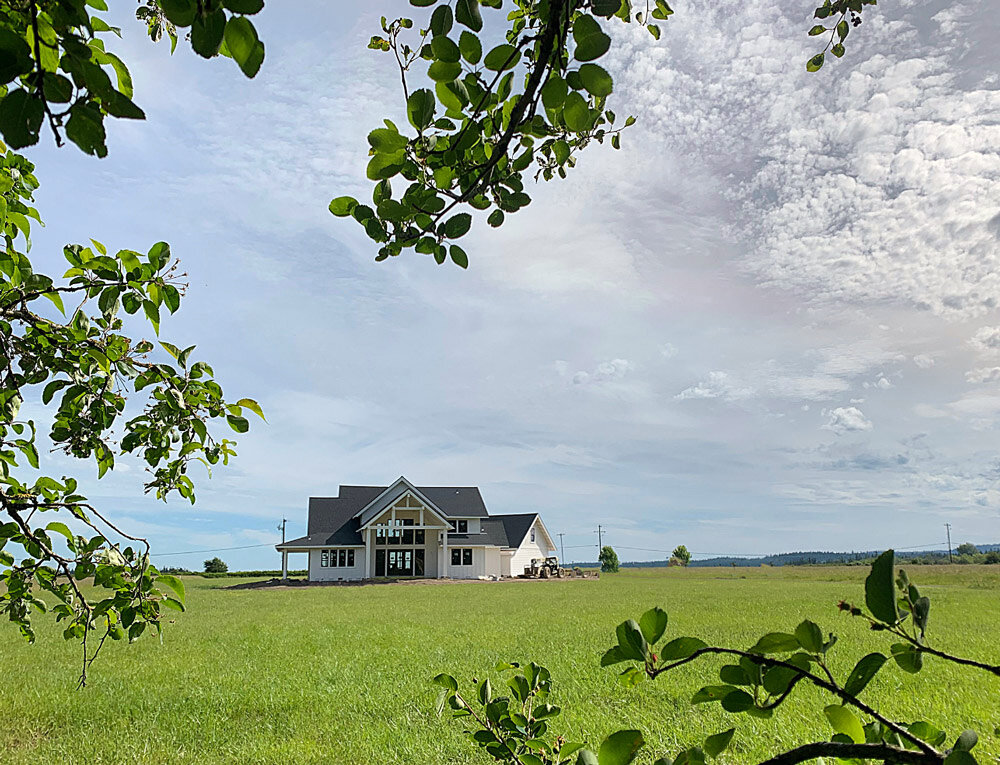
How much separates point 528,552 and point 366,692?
35158 mm

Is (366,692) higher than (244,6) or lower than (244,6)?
lower

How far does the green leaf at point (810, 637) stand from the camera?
0.75 m

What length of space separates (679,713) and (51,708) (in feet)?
18.8

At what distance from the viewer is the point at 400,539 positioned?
118 ft

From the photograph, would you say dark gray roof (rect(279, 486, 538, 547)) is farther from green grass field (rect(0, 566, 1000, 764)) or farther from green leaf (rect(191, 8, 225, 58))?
green leaf (rect(191, 8, 225, 58))

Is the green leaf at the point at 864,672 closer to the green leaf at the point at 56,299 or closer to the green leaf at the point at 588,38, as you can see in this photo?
the green leaf at the point at 588,38

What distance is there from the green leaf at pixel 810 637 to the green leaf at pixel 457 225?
76 cm

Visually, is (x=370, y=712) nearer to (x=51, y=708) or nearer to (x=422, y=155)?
(x=51, y=708)

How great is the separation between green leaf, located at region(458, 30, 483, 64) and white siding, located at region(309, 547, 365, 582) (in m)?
35.3

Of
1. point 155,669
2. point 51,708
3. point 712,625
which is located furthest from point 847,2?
point 712,625

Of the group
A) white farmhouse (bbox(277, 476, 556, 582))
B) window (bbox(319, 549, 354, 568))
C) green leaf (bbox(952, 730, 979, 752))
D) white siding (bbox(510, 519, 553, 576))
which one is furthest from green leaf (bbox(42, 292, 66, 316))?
white siding (bbox(510, 519, 553, 576))

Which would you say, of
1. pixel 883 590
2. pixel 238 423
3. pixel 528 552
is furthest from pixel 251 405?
pixel 528 552

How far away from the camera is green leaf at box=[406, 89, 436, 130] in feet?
3.06

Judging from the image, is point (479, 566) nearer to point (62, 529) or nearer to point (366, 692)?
point (366, 692)
